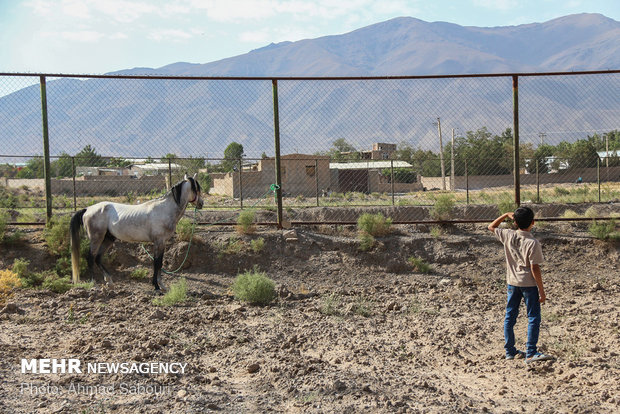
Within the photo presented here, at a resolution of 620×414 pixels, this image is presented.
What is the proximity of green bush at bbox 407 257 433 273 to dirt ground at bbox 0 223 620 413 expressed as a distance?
14 centimetres

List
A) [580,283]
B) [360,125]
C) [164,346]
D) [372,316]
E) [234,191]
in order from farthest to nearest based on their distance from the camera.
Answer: [234,191] → [360,125] → [580,283] → [372,316] → [164,346]

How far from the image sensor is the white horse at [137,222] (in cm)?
916

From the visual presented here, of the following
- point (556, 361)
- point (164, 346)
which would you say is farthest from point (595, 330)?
point (164, 346)

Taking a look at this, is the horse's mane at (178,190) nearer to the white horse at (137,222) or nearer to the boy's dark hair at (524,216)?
the white horse at (137,222)

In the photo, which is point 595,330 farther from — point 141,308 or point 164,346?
point 141,308

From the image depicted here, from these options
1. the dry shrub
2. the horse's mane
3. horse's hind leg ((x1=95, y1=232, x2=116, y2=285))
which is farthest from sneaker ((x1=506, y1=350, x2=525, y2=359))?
the dry shrub

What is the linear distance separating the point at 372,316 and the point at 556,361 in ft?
8.65

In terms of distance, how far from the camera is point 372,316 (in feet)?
24.5

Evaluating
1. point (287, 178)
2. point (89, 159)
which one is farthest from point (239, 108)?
point (287, 178)

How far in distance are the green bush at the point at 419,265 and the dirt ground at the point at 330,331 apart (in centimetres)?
14

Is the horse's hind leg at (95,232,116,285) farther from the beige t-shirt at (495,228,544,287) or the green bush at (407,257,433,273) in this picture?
the beige t-shirt at (495,228,544,287)

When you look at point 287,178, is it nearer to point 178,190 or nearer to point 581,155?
point 581,155

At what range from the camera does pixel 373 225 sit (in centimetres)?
1092

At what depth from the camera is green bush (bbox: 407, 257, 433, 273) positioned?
33.4ft
